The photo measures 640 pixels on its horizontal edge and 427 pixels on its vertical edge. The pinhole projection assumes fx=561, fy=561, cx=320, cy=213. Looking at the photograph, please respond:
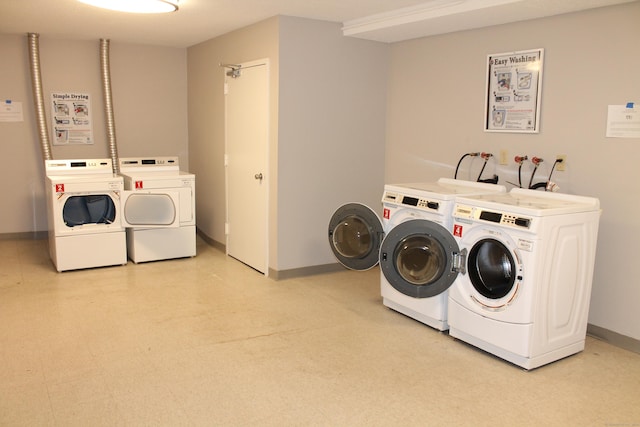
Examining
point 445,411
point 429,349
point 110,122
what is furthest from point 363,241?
point 110,122

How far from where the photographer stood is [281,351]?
3.68 m

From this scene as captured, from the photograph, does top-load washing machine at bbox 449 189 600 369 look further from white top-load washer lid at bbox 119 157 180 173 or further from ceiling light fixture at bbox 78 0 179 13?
white top-load washer lid at bbox 119 157 180 173

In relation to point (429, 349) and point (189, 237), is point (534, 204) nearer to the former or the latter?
point (429, 349)

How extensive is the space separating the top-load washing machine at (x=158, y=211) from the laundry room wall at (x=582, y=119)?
8.99ft

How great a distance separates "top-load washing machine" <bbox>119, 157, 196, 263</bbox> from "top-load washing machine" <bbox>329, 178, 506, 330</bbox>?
6.53 ft

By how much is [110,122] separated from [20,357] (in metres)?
4.01

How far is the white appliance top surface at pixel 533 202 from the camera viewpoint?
3.33 m

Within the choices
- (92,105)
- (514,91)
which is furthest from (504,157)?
(92,105)

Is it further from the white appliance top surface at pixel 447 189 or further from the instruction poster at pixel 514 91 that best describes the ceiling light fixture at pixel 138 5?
the instruction poster at pixel 514 91

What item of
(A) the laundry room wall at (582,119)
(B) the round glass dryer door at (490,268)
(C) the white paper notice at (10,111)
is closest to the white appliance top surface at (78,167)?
(C) the white paper notice at (10,111)

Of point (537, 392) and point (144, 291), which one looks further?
point (144, 291)

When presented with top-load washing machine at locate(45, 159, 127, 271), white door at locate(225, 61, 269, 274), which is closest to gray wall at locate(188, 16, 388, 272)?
white door at locate(225, 61, 269, 274)

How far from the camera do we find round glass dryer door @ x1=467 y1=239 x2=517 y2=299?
355 centimetres

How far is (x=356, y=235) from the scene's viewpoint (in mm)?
4434
